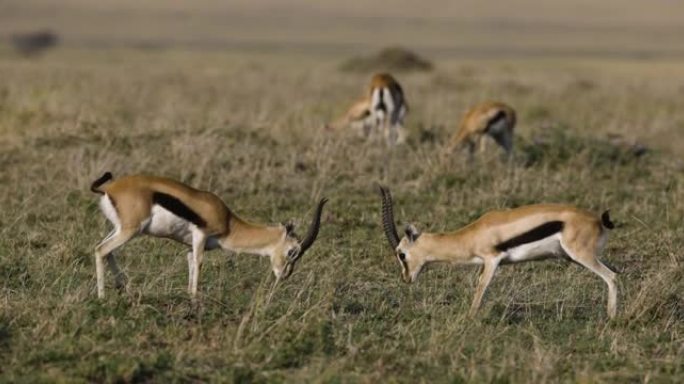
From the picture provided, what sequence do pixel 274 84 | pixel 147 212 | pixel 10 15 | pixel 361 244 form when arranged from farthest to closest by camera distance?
1. pixel 10 15
2. pixel 274 84
3. pixel 361 244
4. pixel 147 212

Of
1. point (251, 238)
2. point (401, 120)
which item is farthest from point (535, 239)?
point (401, 120)

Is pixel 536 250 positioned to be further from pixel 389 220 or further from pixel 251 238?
pixel 251 238

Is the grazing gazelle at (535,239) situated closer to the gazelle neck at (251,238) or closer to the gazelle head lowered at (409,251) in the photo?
the gazelle head lowered at (409,251)

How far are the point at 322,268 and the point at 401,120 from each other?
321 inches

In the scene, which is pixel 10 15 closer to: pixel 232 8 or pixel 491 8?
pixel 232 8

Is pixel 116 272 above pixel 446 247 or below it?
below

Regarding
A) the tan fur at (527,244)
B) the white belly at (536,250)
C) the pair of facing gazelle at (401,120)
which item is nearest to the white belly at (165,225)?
the tan fur at (527,244)

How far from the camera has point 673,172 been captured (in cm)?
1405

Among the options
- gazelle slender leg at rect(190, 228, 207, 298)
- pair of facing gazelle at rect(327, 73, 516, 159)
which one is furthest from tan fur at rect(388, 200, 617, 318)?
pair of facing gazelle at rect(327, 73, 516, 159)

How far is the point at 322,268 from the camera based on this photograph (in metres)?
9.08

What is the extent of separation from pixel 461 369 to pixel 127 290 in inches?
82.3

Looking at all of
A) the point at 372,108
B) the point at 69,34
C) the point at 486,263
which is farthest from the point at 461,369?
the point at 69,34

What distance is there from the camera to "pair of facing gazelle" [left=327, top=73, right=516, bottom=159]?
14969 mm

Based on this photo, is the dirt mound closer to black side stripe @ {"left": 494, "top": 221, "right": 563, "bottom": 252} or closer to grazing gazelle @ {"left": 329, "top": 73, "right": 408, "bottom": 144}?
grazing gazelle @ {"left": 329, "top": 73, "right": 408, "bottom": 144}
